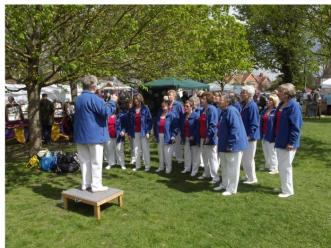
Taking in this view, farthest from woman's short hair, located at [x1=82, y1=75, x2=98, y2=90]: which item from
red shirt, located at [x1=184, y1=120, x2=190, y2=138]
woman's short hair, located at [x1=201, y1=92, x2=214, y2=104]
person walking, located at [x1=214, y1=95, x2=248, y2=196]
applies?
red shirt, located at [x1=184, y1=120, x2=190, y2=138]

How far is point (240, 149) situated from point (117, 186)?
288 cm

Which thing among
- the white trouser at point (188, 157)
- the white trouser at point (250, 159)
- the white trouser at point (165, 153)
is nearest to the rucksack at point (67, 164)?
the white trouser at point (165, 153)

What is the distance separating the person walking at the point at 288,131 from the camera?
6500 mm

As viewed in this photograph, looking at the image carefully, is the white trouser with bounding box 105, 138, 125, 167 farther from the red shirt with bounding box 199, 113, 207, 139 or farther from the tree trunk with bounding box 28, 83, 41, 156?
the red shirt with bounding box 199, 113, 207, 139

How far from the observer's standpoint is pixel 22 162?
10523 millimetres

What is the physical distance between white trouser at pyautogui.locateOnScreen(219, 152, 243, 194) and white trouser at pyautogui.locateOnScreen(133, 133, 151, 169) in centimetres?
248

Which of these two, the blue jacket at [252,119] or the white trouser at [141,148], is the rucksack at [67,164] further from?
the blue jacket at [252,119]

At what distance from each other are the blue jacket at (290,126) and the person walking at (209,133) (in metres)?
1.44

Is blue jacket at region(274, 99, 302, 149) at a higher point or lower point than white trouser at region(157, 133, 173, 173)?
higher

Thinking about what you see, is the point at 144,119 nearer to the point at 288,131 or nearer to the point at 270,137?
the point at 270,137

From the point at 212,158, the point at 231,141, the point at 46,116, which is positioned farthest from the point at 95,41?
the point at 46,116

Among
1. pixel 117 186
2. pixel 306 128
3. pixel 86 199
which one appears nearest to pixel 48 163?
pixel 117 186

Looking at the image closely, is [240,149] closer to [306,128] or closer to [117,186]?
[117,186]

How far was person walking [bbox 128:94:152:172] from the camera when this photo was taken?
904 centimetres
